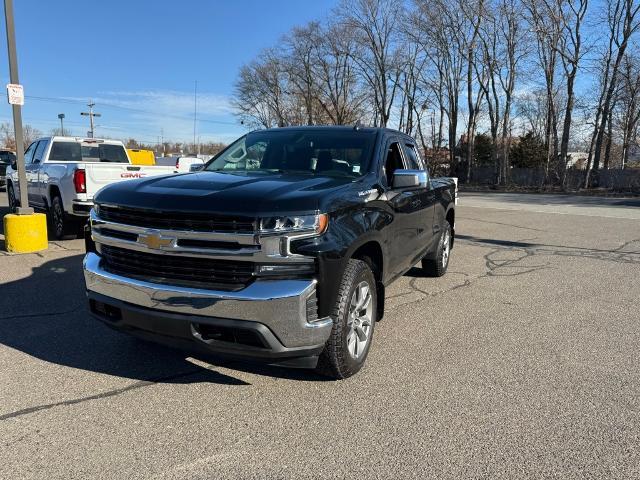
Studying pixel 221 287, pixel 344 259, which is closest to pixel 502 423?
pixel 344 259

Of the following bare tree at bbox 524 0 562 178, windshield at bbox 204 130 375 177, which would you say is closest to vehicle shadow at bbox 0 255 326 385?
windshield at bbox 204 130 375 177

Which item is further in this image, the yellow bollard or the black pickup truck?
the yellow bollard

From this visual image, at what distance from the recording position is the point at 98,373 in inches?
144

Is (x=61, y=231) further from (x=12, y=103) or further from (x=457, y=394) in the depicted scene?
(x=457, y=394)

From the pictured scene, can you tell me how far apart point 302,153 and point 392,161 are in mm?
910

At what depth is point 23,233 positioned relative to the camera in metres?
7.85

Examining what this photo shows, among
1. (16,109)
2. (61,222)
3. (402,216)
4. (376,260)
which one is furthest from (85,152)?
(376,260)

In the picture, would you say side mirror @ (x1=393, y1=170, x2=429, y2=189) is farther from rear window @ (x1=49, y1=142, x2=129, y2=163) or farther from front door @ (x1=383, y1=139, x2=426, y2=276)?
rear window @ (x1=49, y1=142, x2=129, y2=163)

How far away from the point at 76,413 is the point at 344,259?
1.95 meters

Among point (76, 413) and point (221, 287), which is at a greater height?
point (221, 287)

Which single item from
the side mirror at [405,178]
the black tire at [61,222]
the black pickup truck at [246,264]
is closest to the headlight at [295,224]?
the black pickup truck at [246,264]

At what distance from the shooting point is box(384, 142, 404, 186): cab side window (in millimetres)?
4543

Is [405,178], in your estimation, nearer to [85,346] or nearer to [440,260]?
[440,260]

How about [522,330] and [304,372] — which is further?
[522,330]
